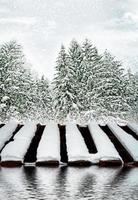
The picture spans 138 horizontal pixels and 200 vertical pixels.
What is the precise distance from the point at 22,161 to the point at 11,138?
1368 mm

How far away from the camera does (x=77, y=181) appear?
7.66 ft

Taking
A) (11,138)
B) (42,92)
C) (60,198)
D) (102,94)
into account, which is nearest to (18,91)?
(102,94)

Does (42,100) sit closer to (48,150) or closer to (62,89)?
(62,89)

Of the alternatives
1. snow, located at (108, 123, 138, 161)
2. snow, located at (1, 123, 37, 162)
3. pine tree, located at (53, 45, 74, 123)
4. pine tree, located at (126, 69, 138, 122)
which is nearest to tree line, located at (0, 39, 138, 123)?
pine tree, located at (53, 45, 74, 123)

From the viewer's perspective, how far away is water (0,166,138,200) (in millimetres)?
1911

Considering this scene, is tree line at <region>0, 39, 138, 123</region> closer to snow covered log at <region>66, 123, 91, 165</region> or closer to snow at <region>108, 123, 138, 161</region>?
snow at <region>108, 123, 138, 161</region>

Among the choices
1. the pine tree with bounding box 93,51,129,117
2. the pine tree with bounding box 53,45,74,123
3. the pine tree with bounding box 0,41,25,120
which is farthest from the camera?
the pine tree with bounding box 93,51,129,117

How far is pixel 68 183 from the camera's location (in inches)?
89.0

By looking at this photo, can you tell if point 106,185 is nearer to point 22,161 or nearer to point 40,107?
point 22,161

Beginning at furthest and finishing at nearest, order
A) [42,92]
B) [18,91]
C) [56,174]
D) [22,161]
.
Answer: [42,92], [18,91], [22,161], [56,174]

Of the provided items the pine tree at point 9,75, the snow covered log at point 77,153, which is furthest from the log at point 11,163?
the pine tree at point 9,75

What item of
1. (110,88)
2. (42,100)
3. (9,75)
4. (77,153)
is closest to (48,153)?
(77,153)

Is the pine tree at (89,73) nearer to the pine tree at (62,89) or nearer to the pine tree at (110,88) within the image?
the pine tree at (110,88)

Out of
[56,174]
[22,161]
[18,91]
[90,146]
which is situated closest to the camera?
[56,174]
